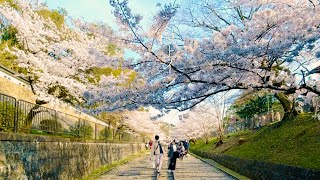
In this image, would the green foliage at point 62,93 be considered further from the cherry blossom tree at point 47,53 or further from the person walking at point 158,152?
the person walking at point 158,152

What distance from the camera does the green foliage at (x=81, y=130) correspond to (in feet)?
49.4

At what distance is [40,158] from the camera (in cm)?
1002

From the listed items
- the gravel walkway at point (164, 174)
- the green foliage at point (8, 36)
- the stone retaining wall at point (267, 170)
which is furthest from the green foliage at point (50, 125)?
the green foliage at point (8, 36)

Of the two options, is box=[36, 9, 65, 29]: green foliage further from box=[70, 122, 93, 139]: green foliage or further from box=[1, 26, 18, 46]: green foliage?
box=[70, 122, 93, 139]: green foliage

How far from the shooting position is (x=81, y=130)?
16562mm

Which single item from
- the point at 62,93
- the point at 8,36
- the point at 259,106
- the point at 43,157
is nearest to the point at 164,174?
the point at 62,93

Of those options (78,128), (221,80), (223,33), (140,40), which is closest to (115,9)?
(140,40)

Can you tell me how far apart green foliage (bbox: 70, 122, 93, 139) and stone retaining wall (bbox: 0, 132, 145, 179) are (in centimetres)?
40

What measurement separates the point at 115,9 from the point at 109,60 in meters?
2.60

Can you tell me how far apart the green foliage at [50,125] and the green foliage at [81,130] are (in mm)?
1682

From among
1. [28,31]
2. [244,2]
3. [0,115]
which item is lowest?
[0,115]

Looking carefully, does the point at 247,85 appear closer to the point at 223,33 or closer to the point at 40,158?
the point at 223,33

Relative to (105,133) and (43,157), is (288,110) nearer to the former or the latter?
(105,133)

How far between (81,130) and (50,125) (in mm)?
4562
